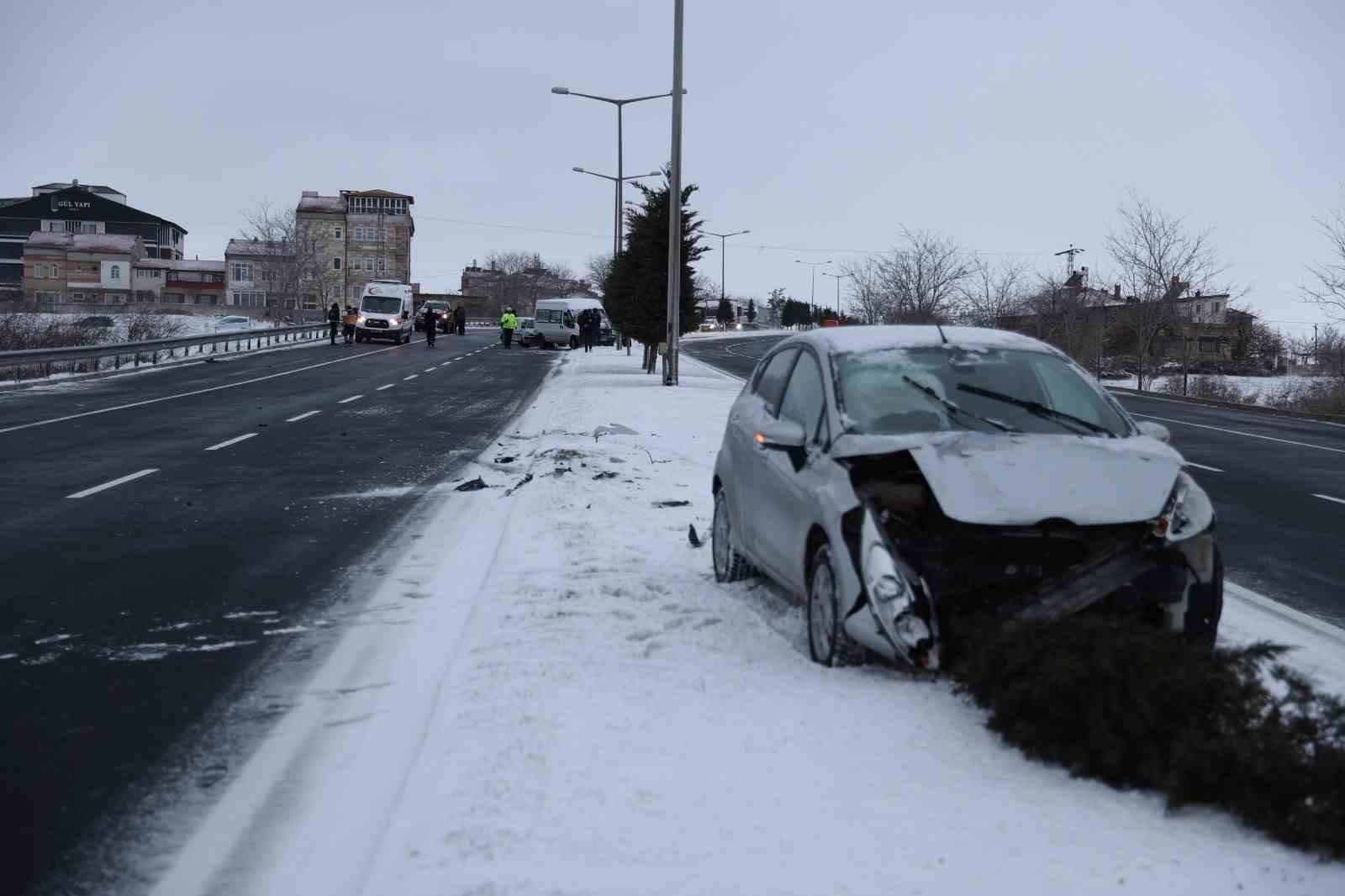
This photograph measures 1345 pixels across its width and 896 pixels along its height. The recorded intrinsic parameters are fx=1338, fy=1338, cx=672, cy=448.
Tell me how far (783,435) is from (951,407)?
0.83 metres

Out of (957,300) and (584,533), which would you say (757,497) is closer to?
(584,533)

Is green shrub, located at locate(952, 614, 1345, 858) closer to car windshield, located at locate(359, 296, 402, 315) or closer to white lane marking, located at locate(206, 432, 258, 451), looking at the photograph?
white lane marking, located at locate(206, 432, 258, 451)

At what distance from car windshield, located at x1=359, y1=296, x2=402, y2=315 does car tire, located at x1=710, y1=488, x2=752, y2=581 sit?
183 feet

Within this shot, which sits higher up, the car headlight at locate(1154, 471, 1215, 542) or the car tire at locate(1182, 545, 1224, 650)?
the car headlight at locate(1154, 471, 1215, 542)

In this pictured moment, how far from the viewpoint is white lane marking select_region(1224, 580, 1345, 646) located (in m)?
7.36

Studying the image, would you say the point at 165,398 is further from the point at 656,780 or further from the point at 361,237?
the point at 361,237

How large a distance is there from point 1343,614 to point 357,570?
20.2ft

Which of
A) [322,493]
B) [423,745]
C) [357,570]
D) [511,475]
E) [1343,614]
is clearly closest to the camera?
[423,745]

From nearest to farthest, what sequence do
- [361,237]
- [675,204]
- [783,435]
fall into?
[783,435]
[675,204]
[361,237]

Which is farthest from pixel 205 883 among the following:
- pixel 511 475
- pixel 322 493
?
pixel 511 475

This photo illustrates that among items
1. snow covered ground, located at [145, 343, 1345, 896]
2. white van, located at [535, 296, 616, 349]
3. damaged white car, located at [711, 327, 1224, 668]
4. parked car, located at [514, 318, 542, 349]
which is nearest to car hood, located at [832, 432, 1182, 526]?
damaged white car, located at [711, 327, 1224, 668]

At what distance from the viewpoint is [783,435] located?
A: 6.51 m

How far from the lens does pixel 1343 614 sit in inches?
313

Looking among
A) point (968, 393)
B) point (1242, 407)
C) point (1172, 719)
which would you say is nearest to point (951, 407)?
point (968, 393)
